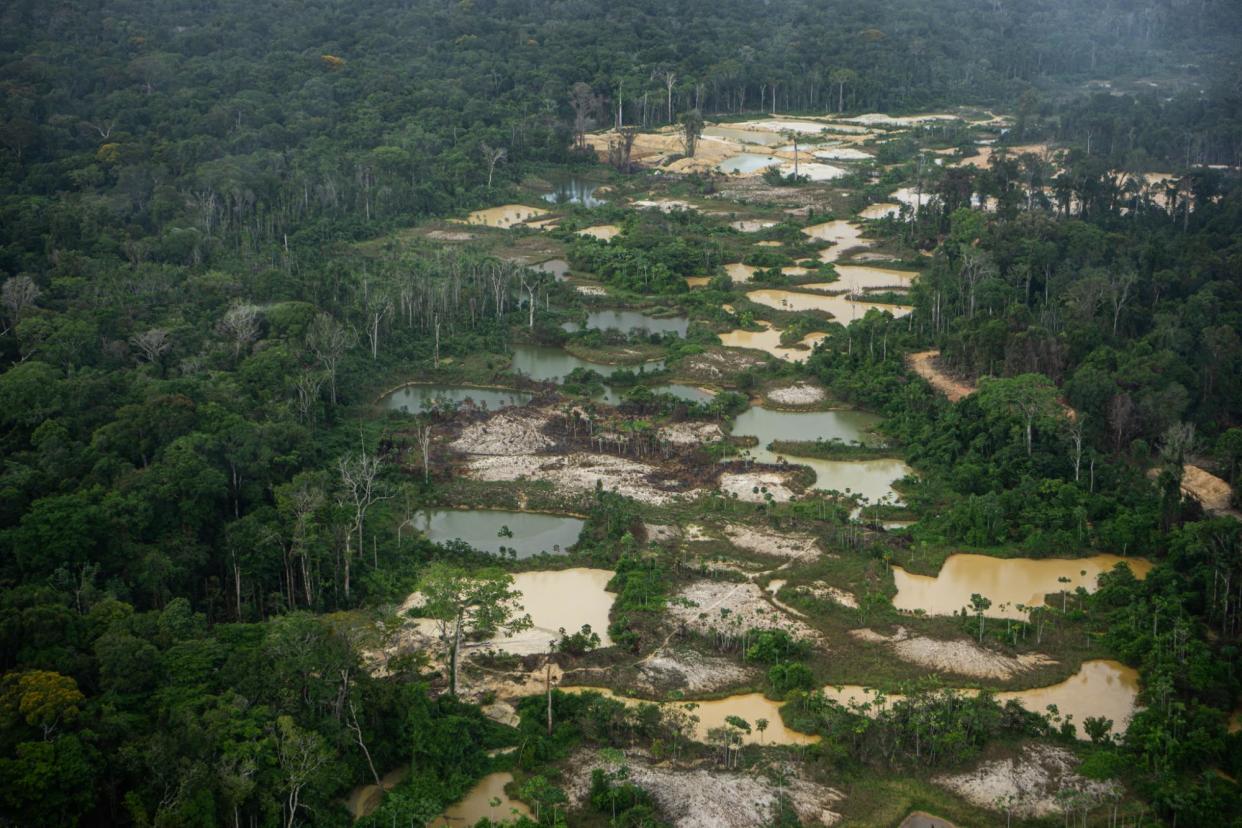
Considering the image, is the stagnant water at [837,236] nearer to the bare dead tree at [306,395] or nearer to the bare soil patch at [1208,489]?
the bare soil patch at [1208,489]

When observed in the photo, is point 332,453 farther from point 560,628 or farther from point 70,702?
point 70,702

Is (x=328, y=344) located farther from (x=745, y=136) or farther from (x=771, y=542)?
(x=745, y=136)

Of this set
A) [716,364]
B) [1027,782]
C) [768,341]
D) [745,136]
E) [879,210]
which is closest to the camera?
[1027,782]

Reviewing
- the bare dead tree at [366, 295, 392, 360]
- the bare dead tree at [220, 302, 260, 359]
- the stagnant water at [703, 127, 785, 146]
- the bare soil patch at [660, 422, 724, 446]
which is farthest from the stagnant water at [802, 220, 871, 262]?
the bare dead tree at [220, 302, 260, 359]

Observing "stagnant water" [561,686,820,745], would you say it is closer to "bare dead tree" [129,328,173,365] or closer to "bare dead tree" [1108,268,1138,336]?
"bare dead tree" [129,328,173,365]

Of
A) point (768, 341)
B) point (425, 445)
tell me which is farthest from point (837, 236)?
point (425, 445)

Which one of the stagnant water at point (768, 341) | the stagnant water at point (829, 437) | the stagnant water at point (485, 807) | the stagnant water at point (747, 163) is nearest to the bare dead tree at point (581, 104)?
the stagnant water at point (747, 163)

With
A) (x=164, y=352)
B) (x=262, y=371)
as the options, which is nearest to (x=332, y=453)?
(x=262, y=371)
